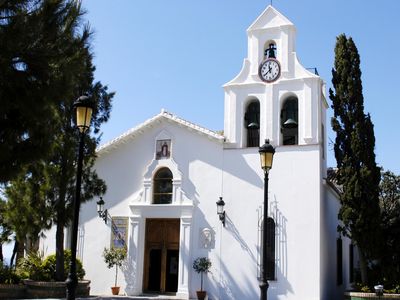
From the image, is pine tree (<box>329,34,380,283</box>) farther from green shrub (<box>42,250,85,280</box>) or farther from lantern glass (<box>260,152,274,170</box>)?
green shrub (<box>42,250,85,280</box>)

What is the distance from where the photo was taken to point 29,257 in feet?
73.4

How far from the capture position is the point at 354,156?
21500 millimetres

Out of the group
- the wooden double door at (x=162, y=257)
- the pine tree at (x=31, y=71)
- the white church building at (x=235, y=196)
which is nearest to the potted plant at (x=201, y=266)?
the white church building at (x=235, y=196)

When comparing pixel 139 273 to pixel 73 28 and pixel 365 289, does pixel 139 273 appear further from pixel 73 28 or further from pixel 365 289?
pixel 73 28

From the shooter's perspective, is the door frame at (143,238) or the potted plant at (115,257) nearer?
the door frame at (143,238)

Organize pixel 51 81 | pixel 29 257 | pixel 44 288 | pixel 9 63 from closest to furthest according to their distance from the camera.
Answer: pixel 9 63
pixel 51 81
pixel 44 288
pixel 29 257

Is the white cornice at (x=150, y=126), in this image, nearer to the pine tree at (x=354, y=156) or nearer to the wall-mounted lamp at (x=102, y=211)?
the wall-mounted lamp at (x=102, y=211)

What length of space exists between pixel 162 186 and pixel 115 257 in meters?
3.72

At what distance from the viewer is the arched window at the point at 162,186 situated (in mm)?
23984

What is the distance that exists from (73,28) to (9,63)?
5.82ft

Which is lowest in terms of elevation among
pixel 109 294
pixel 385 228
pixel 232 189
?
pixel 109 294

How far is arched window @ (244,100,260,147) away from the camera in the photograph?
23225 mm

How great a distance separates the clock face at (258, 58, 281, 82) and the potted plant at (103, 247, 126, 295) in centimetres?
972

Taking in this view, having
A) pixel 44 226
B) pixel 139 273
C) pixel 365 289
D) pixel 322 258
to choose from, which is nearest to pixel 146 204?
pixel 139 273
